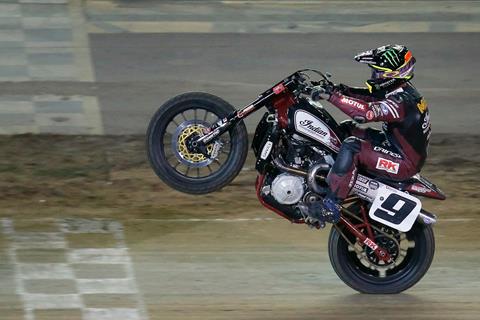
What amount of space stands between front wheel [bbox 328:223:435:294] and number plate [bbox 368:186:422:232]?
191 millimetres

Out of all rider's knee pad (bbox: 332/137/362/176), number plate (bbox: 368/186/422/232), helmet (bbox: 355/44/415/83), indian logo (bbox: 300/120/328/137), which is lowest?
number plate (bbox: 368/186/422/232)

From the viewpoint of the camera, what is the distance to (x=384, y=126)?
775 cm

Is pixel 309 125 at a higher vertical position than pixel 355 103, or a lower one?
lower

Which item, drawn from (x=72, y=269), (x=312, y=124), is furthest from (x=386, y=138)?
(x=72, y=269)

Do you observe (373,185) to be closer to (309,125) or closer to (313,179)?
(313,179)

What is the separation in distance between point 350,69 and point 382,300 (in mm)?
6714

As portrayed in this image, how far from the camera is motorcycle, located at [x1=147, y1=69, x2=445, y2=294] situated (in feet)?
25.0

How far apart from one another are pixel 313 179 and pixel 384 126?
2.22 ft

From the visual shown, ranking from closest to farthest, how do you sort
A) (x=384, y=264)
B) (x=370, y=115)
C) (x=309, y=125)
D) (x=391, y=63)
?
(x=370, y=115) < (x=391, y=63) < (x=309, y=125) < (x=384, y=264)

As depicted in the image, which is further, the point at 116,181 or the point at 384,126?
the point at 116,181

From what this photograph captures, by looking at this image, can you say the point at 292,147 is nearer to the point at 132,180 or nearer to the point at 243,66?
the point at 132,180

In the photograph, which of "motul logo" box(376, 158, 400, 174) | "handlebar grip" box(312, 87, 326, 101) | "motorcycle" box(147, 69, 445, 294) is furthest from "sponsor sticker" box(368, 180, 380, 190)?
"handlebar grip" box(312, 87, 326, 101)

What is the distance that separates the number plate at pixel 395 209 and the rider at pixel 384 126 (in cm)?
16

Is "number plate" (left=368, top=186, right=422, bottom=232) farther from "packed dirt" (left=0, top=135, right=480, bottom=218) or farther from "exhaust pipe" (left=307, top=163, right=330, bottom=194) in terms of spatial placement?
"packed dirt" (left=0, top=135, right=480, bottom=218)
